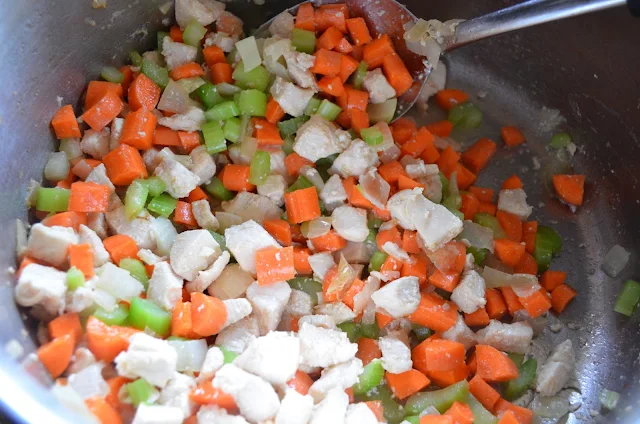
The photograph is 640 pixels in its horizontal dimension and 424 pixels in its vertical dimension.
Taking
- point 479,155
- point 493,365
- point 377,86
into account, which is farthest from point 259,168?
point 493,365

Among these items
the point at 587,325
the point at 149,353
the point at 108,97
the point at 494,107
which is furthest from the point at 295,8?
the point at 587,325

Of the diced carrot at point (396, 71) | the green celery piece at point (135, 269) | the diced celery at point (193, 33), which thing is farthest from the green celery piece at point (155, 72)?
the diced carrot at point (396, 71)

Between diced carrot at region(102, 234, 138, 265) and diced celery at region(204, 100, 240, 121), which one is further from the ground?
diced celery at region(204, 100, 240, 121)

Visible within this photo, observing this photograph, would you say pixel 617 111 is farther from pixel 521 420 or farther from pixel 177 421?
pixel 177 421

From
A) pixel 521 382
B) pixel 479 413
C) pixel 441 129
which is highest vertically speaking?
pixel 441 129

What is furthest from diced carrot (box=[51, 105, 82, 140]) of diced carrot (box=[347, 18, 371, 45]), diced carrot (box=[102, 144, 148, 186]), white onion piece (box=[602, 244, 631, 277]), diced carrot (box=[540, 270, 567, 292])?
white onion piece (box=[602, 244, 631, 277])

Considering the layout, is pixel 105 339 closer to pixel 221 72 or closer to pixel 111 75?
pixel 111 75

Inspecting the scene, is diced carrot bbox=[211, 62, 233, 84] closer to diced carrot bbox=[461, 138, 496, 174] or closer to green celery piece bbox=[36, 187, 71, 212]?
green celery piece bbox=[36, 187, 71, 212]
